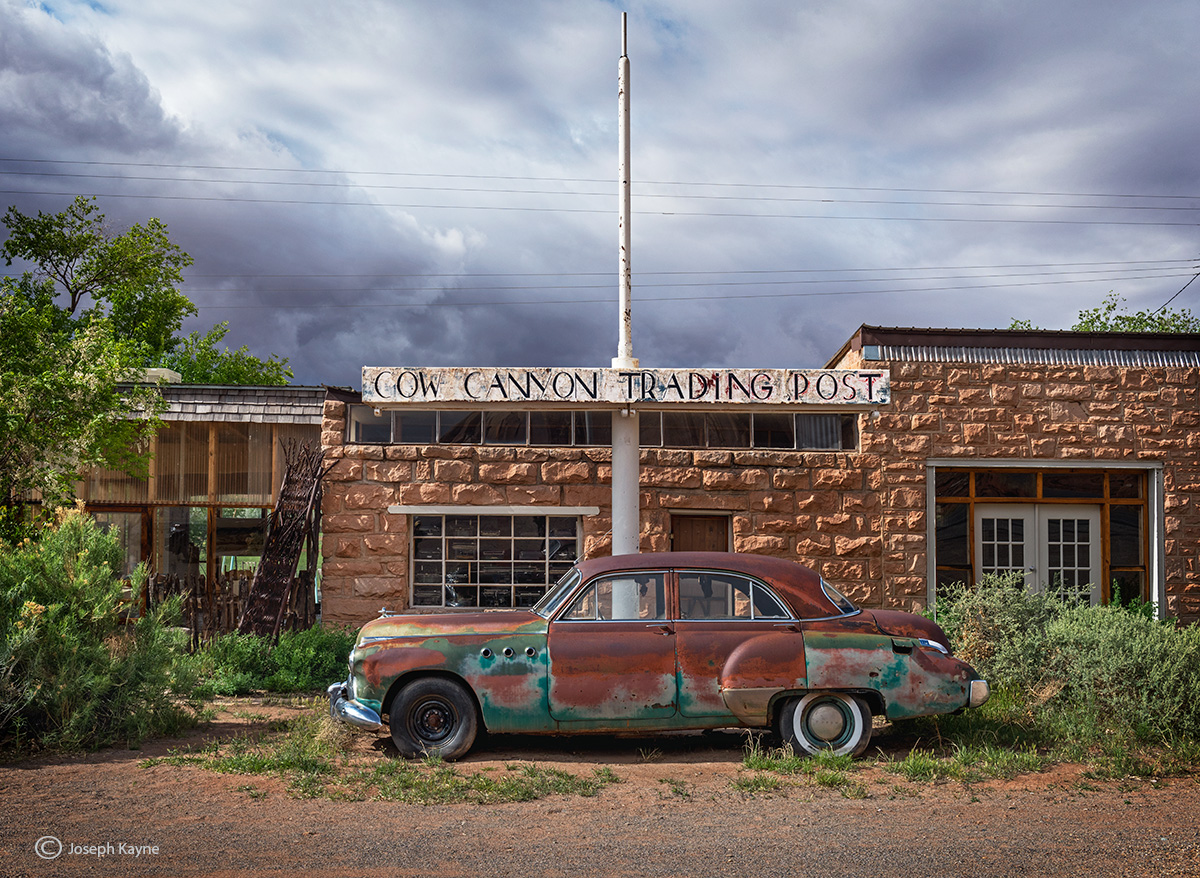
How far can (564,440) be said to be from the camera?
38.2 feet

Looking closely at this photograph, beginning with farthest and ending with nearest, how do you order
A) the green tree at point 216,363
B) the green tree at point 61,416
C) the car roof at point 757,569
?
the green tree at point 216,363
the green tree at point 61,416
the car roof at point 757,569

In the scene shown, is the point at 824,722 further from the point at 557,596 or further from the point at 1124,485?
the point at 1124,485

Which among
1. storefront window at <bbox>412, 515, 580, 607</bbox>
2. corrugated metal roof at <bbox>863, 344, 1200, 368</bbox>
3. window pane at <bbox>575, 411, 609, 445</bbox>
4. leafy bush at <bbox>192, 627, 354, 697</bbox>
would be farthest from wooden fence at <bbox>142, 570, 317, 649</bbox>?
corrugated metal roof at <bbox>863, 344, 1200, 368</bbox>

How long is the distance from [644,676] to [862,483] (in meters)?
5.94

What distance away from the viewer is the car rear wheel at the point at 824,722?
262 inches

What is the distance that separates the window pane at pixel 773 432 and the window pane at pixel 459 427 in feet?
11.7

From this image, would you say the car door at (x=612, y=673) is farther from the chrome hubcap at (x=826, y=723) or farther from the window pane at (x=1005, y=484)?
the window pane at (x=1005, y=484)

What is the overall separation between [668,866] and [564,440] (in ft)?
24.5

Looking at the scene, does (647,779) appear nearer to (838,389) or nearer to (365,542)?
(838,389)

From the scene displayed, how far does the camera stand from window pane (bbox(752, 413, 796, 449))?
38.4 ft

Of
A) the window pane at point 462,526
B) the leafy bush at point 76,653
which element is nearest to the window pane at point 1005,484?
the window pane at point 462,526

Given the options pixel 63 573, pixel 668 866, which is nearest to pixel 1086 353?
pixel 668 866

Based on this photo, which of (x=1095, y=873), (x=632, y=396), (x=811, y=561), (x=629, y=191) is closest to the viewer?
(x=1095, y=873)

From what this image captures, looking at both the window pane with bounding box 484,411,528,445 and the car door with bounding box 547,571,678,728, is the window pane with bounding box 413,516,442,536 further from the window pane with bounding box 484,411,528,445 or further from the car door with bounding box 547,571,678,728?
the car door with bounding box 547,571,678,728
